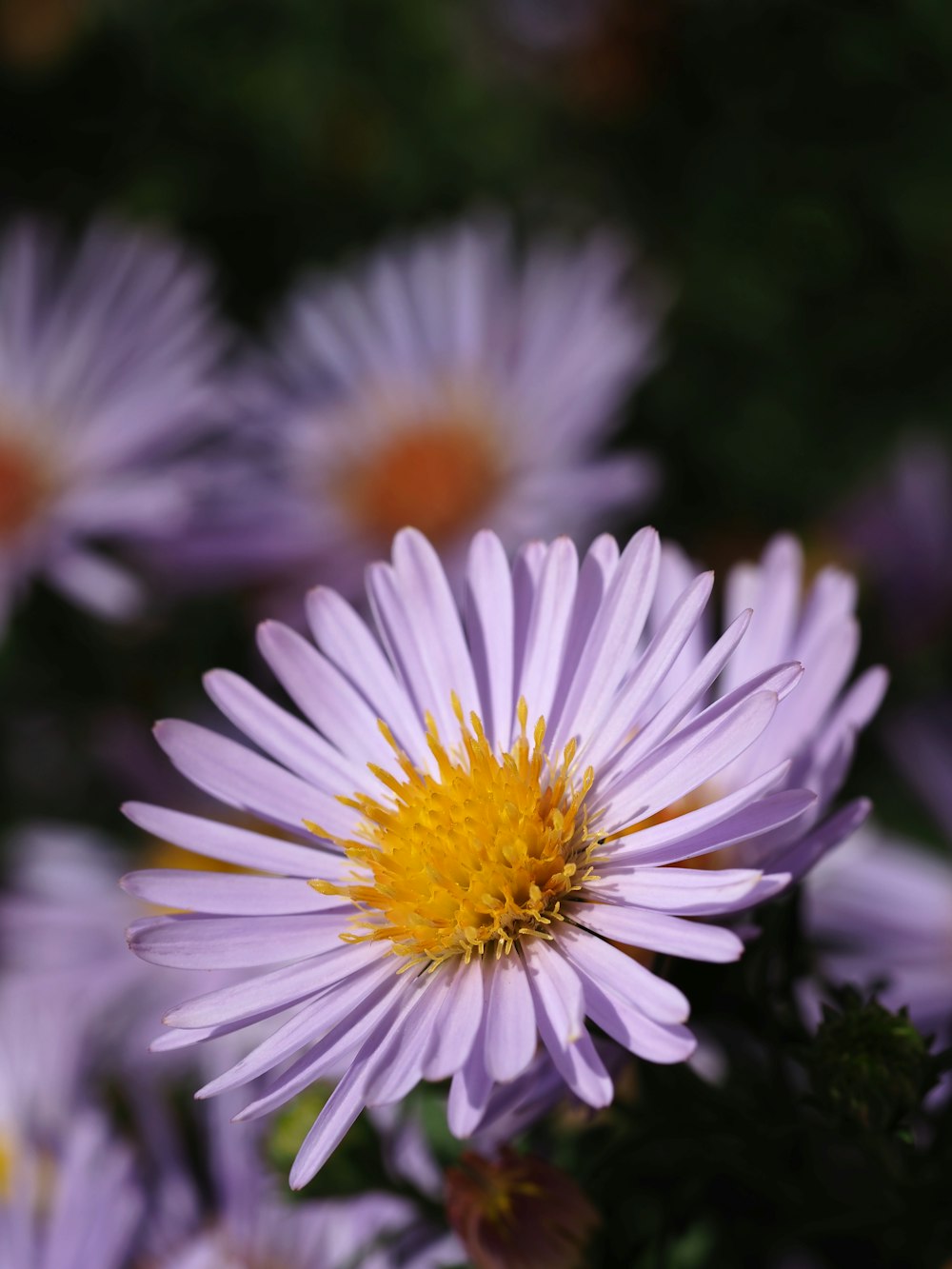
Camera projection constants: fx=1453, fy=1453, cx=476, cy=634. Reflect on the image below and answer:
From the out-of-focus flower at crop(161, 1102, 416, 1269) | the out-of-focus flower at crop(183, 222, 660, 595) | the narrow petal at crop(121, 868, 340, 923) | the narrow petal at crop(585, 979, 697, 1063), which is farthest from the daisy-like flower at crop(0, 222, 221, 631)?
the narrow petal at crop(585, 979, 697, 1063)

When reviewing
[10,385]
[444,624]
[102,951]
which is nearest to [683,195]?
[10,385]

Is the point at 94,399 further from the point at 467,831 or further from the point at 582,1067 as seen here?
the point at 582,1067

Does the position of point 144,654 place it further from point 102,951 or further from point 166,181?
point 166,181

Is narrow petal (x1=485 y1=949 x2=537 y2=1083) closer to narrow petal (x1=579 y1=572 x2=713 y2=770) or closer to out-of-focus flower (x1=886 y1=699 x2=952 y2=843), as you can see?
narrow petal (x1=579 y1=572 x2=713 y2=770)

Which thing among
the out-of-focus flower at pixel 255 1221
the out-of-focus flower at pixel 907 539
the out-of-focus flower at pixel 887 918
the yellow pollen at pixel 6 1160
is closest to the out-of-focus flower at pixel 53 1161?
the yellow pollen at pixel 6 1160

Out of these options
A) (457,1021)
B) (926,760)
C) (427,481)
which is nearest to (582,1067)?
(457,1021)

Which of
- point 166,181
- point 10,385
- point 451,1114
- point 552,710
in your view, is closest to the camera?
point 451,1114
